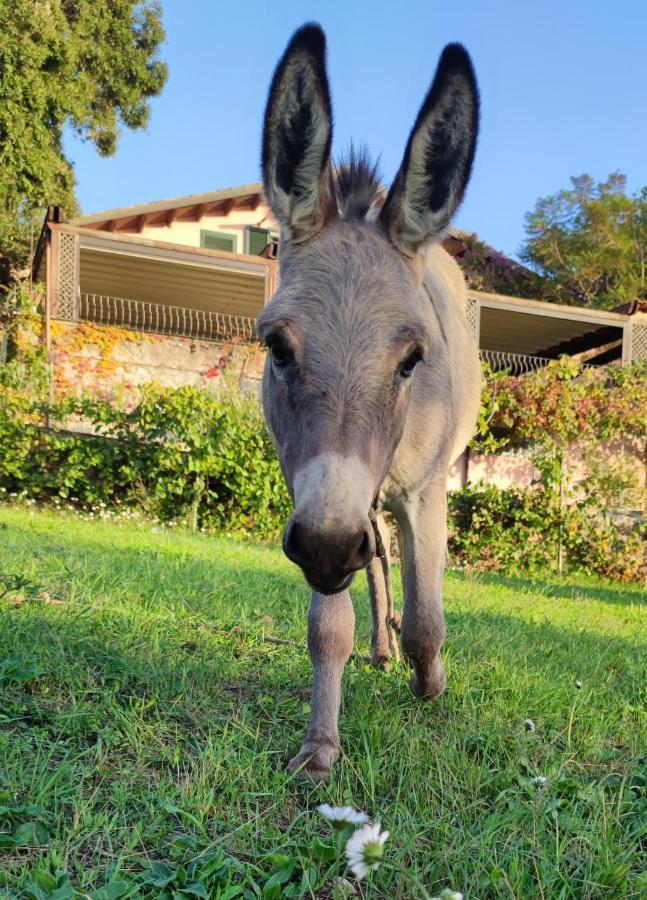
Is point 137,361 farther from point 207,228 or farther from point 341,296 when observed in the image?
point 341,296

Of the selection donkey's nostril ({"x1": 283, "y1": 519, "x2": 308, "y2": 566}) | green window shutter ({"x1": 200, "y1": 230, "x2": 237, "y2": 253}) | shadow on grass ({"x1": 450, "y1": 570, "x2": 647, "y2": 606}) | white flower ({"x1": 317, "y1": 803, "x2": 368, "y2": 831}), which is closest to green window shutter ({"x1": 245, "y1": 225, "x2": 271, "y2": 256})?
green window shutter ({"x1": 200, "y1": 230, "x2": 237, "y2": 253})

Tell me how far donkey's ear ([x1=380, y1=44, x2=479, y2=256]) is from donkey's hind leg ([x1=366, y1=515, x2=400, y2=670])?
1426 millimetres

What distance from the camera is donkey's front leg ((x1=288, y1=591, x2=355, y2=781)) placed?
2045 mm

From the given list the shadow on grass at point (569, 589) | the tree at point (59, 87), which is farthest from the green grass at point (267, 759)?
the tree at point (59, 87)

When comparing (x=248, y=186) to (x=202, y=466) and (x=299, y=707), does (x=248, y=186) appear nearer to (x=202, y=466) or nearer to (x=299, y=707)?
(x=202, y=466)

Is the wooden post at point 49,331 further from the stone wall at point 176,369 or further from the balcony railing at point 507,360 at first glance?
the balcony railing at point 507,360

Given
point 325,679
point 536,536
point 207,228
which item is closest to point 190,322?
point 207,228

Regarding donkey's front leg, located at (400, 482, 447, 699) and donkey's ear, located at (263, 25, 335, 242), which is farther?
donkey's front leg, located at (400, 482, 447, 699)

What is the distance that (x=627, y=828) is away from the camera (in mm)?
1811

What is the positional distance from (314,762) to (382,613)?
1.41 m

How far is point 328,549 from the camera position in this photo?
155 centimetres

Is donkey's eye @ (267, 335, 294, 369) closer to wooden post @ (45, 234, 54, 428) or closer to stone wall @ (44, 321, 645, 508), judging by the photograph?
wooden post @ (45, 234, 54, 428)

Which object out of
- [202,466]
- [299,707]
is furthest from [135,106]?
[299,707]

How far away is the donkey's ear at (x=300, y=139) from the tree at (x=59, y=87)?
16331 millimetres
